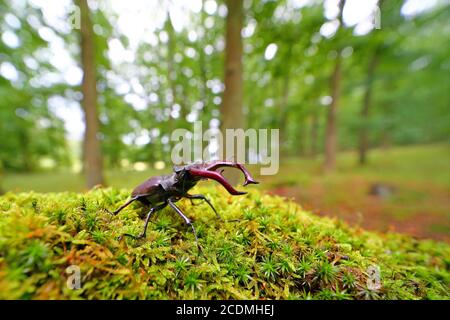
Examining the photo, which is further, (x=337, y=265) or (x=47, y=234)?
(x=337, y=265)

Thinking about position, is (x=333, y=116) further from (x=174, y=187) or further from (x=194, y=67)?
(x=174, y=187)

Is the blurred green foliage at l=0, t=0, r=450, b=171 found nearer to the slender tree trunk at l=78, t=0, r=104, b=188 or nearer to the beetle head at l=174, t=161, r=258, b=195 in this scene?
the slender tree trunk at l=78, t=0, r=104, b=188

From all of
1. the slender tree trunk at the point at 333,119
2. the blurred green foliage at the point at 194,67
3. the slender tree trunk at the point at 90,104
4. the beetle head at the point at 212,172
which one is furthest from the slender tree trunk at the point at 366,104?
the beetle head at the point at 212,172

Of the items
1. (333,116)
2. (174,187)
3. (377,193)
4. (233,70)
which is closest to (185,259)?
(174,187)

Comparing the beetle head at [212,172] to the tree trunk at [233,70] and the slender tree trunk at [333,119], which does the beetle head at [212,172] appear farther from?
the slender tree trunk at [333,119]

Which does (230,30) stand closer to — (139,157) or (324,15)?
(324,15)

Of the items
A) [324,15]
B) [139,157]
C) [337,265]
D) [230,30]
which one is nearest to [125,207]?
[337,265]
